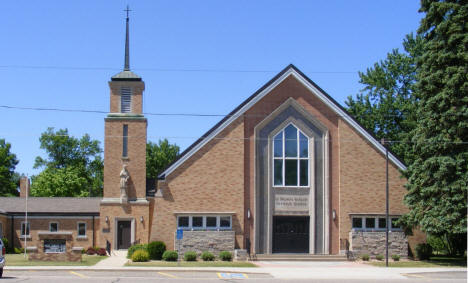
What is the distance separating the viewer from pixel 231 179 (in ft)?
127

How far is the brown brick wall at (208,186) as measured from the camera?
1501 inches

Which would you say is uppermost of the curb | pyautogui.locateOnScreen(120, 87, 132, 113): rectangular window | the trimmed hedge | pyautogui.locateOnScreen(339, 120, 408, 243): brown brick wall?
pyautogui.locateOnScreen(120, 87, 132, 113): rectangular window

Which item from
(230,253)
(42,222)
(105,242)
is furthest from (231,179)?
(42,222)

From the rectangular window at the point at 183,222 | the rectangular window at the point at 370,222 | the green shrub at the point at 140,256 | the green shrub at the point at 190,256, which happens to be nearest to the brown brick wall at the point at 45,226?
the rectangular window at the point at 183,222

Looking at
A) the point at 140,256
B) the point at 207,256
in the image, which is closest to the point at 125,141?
the point at 140,256

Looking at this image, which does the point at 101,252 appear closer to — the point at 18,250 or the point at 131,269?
the point at 18,250

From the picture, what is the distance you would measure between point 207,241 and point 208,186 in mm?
3335

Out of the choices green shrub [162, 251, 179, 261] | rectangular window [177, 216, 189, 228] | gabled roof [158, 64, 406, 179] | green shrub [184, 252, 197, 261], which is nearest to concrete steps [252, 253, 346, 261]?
green shrub [184, 252, 197, 261]

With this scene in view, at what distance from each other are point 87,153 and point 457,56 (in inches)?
2446

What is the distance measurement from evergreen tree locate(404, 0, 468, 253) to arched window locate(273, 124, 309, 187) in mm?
7019

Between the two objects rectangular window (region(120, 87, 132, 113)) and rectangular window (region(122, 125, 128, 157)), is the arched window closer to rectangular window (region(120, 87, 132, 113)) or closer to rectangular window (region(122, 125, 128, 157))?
rectangular window (region(122, 125, 128, 157))

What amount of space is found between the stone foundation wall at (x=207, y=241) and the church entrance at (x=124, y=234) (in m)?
6.11

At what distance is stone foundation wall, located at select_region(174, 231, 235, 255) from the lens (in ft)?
123

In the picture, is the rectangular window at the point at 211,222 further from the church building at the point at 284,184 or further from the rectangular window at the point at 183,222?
the rectangular window at the point at 183,222
